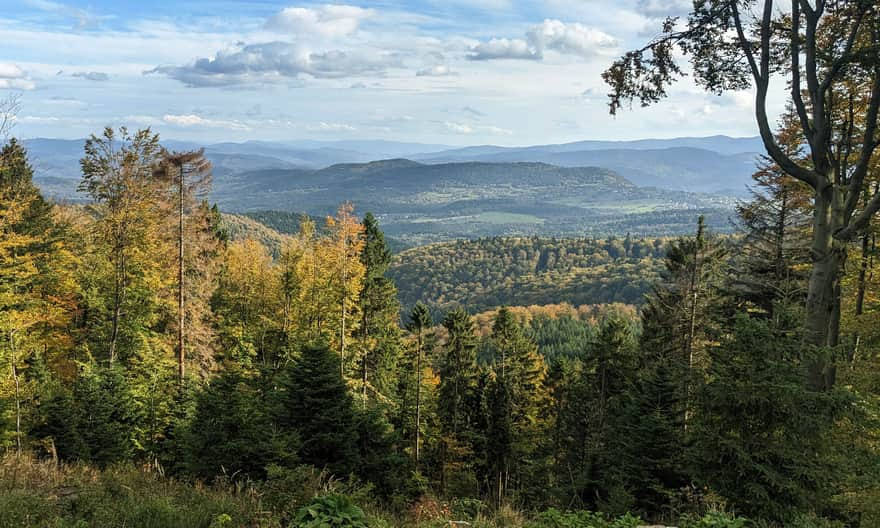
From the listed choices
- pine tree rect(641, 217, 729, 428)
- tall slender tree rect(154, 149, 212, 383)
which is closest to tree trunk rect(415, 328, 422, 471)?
tall slender tree rect(154, 149, 212, 383)

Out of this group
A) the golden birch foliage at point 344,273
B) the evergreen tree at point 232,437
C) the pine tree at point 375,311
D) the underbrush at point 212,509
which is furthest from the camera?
the pine tree at point 375,311

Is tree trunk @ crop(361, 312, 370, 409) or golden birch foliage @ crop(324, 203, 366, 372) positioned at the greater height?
golden birch foliage @ crop(324, 203, 366, 372)

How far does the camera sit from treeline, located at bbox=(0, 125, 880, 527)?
8.97 meters

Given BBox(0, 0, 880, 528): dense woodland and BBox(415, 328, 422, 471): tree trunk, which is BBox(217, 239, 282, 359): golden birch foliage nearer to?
BBox(0, 0, 880, 528): dense woodland

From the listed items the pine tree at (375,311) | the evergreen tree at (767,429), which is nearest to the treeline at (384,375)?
the evergreen tree at (767,429)

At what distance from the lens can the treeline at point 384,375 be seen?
8969mm

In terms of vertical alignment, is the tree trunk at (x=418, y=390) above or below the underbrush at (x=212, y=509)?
below

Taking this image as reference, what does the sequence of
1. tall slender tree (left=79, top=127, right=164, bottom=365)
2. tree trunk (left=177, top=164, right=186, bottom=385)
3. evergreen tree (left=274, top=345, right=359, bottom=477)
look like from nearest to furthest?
evergreen tree (left=274, top=345, right=359, bottom=477), tall slender tree (left=79, top=127, right=164, bottom=365), tree trunk (left=177, top=164, right=186, bottom=385)

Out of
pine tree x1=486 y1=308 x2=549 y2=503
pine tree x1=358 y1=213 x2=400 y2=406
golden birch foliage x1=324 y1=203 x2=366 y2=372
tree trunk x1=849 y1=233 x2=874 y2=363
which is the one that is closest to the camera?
tree trunk x1=849 y1=233 x2=874 y2=363

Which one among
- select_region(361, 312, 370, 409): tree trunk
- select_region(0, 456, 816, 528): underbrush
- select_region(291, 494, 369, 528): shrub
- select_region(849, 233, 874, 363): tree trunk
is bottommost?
select_region(361, 312, 370, 409): tree trunk

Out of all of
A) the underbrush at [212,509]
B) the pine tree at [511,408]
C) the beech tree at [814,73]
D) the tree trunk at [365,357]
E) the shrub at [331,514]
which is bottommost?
the pine tree at [511,408]

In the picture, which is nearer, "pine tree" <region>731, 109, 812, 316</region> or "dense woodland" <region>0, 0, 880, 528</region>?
"dense woodland" <region>0, 0, 880, 528</region>

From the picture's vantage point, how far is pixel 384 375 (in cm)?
2873

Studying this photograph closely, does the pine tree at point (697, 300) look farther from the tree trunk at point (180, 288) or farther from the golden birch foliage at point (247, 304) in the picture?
the tree trunk at point (180, 288)
